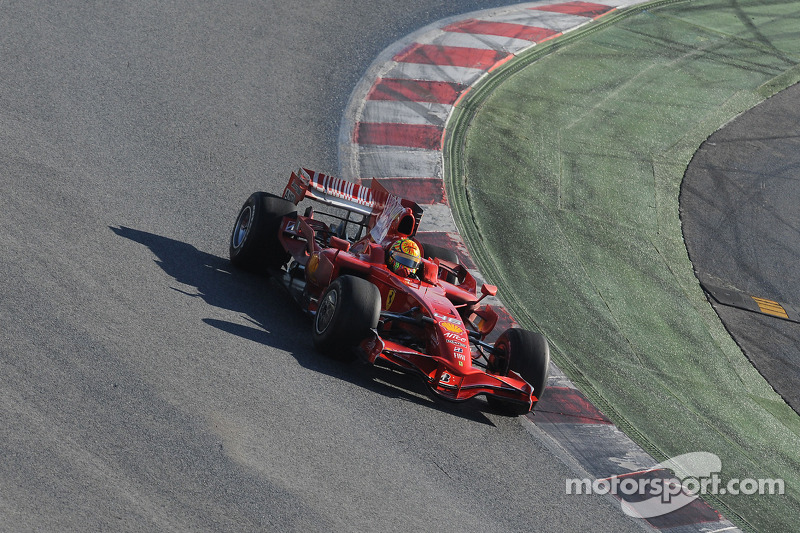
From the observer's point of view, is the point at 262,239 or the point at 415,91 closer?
the point at 262,239

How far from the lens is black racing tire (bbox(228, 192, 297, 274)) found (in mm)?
10016

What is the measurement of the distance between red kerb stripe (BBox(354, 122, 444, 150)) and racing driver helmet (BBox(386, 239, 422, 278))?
181 inches

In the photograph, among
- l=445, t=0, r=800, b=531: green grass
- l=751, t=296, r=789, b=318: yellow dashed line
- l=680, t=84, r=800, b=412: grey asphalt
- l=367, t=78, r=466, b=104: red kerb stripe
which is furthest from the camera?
l=367, t=78, r=466, b=104: red kerb stripe

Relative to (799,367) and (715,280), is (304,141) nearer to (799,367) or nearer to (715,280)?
(715,280)

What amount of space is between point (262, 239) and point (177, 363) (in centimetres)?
239

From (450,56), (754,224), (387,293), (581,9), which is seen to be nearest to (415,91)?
(450,56)

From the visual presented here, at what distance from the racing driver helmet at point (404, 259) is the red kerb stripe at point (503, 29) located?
9.09m

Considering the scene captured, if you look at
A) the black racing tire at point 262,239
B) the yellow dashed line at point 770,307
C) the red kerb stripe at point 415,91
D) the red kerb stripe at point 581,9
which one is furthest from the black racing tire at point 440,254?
the red kerb stripe at point 581,9

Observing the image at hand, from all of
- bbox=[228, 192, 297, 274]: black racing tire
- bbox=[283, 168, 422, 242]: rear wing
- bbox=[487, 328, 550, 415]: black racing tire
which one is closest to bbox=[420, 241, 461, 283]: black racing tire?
bbox=[283, 168, 422, 242]: rear wing

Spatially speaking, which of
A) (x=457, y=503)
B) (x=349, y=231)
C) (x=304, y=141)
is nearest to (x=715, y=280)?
(x=349, y=231)

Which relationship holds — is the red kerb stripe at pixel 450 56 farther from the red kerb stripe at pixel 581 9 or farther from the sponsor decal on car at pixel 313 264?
the sponsor decal on car at pixel 313 264

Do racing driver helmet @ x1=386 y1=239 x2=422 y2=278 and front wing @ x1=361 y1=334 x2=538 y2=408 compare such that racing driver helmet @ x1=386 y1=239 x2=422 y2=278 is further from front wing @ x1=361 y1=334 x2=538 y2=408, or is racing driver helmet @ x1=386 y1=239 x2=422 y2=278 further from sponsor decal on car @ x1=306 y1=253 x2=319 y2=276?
front wing @ x1=361 y1=334 x2=538 y2=408

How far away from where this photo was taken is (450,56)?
16.7m

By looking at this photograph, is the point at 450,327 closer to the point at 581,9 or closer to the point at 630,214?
the point at 630,214
